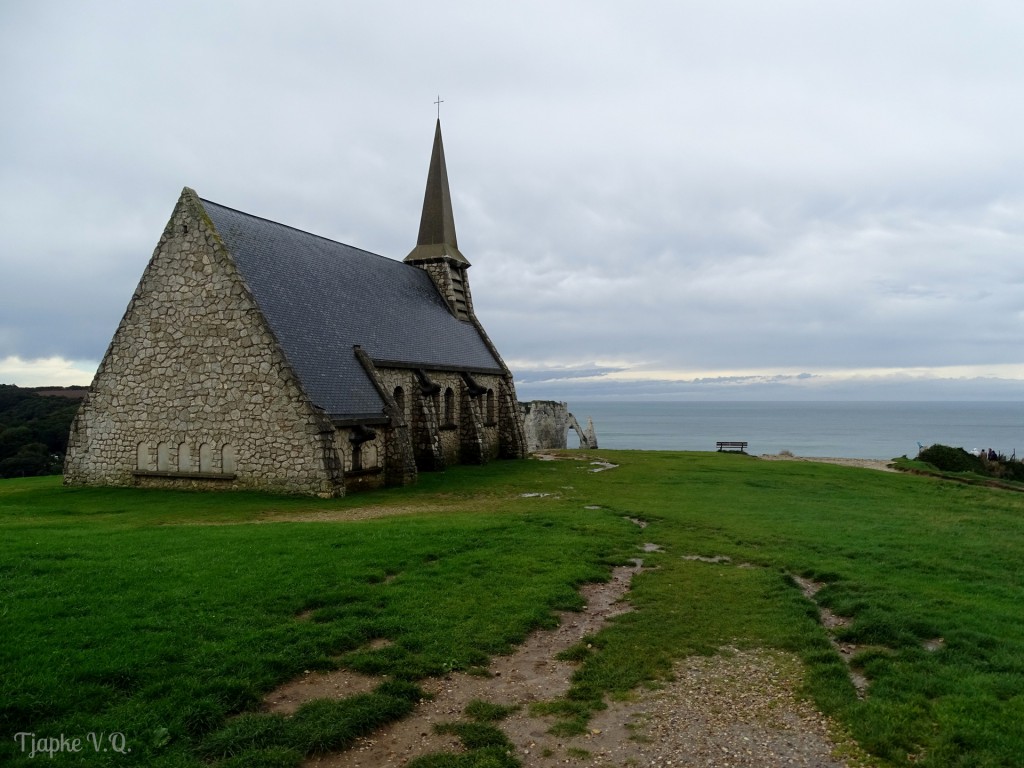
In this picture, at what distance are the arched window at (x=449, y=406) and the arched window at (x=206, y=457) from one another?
37.4 feet

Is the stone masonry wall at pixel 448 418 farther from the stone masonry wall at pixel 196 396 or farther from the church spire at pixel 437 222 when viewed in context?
the church spire at pixel 437 222

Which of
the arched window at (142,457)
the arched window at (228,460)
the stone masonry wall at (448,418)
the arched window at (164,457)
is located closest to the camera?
the arched window at (228,460)

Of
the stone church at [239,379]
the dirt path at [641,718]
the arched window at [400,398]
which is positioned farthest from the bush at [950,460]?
the dirt path at [641,718]

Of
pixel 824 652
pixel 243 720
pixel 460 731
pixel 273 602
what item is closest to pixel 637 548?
pixel 824 652

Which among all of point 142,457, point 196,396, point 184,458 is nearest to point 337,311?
point 196,396

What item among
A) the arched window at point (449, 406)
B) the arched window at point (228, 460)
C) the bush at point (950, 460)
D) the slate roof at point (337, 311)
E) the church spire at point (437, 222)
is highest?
the church spire at point (437, 222)

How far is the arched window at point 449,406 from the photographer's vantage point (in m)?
31.1

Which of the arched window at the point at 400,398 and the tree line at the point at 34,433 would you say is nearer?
the arched window at the point at 400,398

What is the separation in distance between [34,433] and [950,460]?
4596 centimetres

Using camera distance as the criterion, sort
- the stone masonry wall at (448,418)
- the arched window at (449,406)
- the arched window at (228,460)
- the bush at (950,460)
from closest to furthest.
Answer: the arched window at (228,460) → the stone masonry wall at (448,418) → the arched window at (449,406) → the bush at (950,460)

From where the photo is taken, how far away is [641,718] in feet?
20.5

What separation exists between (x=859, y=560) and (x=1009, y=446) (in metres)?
104

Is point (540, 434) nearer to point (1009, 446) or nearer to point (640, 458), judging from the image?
point (640, 458)

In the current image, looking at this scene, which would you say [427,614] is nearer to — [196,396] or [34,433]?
[196,396]
